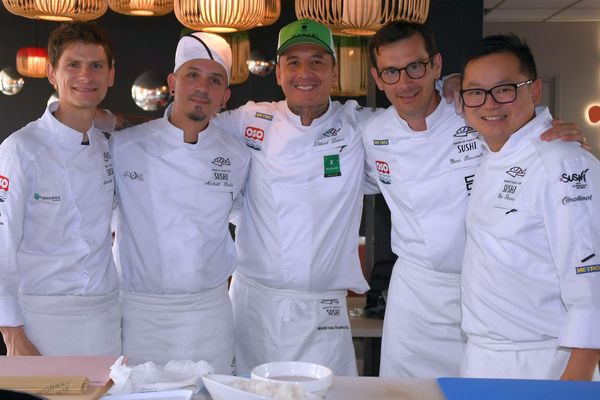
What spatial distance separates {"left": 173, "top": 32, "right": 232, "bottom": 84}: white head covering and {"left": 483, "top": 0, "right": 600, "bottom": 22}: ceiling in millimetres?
5570

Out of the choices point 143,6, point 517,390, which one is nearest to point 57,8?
point 143,6

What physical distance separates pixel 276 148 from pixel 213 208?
1.11 ft

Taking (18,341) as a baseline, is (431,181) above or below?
above

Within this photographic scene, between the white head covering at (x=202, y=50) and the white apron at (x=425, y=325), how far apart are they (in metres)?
1.02

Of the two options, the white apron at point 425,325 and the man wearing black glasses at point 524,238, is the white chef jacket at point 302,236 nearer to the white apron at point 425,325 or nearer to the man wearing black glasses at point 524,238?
the white apron at point 425,325

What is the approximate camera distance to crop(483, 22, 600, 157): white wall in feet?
34.1

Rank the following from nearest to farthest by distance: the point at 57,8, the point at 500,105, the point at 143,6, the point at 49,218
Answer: the point at 500,105 < the point at 49,218 < the point at 57,8 < the point at 143,6

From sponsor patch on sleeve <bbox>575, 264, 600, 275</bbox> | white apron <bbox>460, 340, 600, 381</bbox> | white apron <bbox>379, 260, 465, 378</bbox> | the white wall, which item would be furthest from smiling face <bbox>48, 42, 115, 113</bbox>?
the white wall

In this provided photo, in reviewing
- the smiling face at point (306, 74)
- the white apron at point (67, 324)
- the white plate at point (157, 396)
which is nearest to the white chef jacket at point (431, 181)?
the smiling face at point (306, 74)

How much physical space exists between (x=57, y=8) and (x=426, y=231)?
1.95m

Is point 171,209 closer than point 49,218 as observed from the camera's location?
No

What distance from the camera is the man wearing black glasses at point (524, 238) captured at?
1.89 metres

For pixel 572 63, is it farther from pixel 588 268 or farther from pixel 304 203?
pixel 588 268

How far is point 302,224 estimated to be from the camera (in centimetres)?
284
